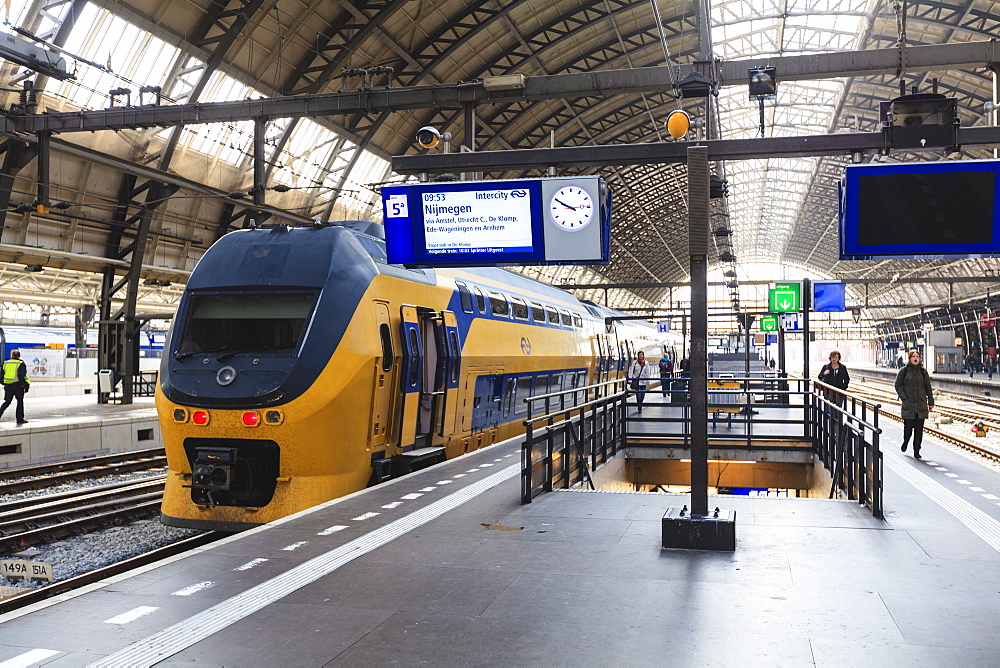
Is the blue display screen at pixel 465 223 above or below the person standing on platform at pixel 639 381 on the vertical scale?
above

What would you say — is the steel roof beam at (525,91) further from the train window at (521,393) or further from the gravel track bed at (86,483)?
the gravel track bed at (86,483)

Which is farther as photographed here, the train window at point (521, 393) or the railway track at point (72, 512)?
the train window at point (521, 393)

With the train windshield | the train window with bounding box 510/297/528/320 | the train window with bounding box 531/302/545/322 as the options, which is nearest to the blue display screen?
the train windshield

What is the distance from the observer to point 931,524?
769 cm

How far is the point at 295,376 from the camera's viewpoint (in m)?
8.84

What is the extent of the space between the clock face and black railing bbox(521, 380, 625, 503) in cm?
222

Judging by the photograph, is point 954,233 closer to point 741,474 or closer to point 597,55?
point 741,474

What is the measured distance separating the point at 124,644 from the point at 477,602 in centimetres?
210

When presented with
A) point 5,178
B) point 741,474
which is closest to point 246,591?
point 741,474

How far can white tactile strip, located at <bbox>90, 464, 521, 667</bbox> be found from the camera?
4438 mm

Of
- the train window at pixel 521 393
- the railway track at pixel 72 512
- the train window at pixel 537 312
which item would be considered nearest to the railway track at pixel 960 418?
the train window at pixel 521 393

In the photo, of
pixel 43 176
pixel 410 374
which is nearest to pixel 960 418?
pixel 410 374

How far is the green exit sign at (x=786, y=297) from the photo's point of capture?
74.3ft

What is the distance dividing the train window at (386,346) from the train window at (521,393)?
5579 millimetres
